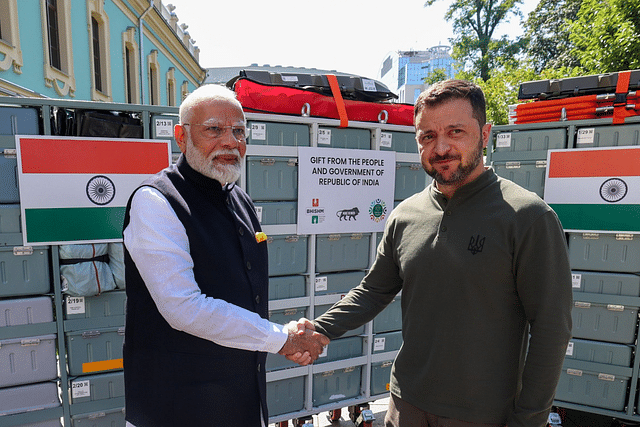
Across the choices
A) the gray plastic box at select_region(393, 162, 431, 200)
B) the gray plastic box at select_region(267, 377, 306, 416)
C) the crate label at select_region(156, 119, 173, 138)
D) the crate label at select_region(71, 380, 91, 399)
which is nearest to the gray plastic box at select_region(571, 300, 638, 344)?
the gray plastic box at select_region(393, 162, 431, 200)

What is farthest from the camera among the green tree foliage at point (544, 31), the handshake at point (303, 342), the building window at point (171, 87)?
the building window at point (171, 87)

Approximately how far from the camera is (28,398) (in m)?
2.87

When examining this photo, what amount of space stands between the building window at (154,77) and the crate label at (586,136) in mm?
17269

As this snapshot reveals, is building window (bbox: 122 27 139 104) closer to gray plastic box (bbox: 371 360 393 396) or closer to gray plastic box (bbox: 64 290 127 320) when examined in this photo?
gray plastic box (bbox: 64 290 127 320)

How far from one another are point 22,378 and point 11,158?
1653mm

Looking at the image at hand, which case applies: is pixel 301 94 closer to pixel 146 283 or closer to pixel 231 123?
pixel 231 123

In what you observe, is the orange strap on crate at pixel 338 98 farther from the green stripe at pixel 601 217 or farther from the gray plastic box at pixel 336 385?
the gray plastic box at pixel 336 385

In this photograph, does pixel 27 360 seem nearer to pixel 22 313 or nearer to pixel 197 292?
pixel 22 313

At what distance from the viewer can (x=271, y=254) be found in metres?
3.40

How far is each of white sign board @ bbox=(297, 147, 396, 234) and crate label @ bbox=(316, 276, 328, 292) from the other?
46 centimetres

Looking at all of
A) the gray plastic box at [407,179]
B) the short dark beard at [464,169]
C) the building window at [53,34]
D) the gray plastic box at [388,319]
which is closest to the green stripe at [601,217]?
the gray plastic box at [407,179]

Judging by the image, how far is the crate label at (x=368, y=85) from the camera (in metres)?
3.58

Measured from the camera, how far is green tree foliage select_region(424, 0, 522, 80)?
1859 cm

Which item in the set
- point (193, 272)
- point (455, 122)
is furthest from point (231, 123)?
point (455, 122)
